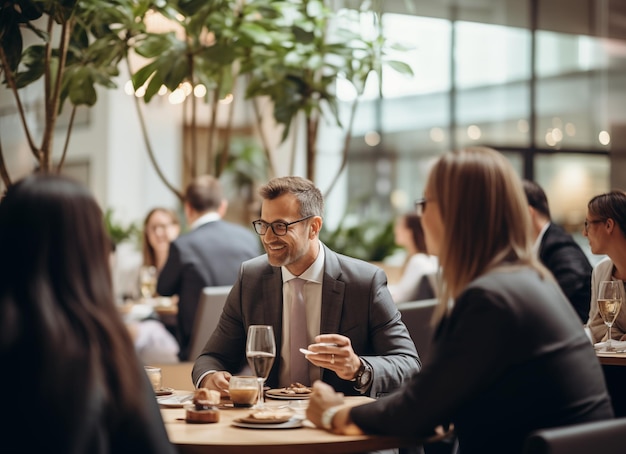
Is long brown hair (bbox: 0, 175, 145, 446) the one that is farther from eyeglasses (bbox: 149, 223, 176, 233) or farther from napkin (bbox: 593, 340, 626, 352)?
eyeglasses (bbox: 149, 223, 176, 233)

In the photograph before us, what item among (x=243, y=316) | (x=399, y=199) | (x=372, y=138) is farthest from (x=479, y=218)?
(x=372, y=138)

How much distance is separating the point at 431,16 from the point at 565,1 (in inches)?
53.4

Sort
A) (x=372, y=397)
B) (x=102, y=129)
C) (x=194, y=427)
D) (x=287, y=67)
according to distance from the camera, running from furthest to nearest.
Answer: (x=102, y=129) → (x=287, y=67) → (x=372, y=397) → (x=194, y=427)

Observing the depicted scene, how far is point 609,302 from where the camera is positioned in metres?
3.56

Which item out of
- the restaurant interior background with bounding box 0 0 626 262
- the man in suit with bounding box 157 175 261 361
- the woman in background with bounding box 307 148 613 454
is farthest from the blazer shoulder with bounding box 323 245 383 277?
the restaurant interior background with bounding box 0 0 626 262

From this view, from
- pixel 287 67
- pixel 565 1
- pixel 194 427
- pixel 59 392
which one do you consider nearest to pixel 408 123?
pixel 565 1

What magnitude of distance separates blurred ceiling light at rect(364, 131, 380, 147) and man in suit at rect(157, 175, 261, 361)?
16.4ft

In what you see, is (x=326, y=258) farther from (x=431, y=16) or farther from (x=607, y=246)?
(x=431, y=16)

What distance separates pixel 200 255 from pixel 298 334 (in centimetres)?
283

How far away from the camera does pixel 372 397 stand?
114 inches

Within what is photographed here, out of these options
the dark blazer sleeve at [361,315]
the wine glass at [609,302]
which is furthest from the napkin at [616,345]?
the dark blazer sleeve at [361,315]

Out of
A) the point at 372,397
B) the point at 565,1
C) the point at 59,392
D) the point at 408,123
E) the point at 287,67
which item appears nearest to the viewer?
the point at 59,392

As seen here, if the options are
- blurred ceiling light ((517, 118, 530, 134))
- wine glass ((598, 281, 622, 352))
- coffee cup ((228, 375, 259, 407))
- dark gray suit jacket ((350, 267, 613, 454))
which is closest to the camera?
dark gray suit jacket ((350, 267, 613, 454))

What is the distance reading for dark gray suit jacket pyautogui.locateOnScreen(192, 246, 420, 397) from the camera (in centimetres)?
314
